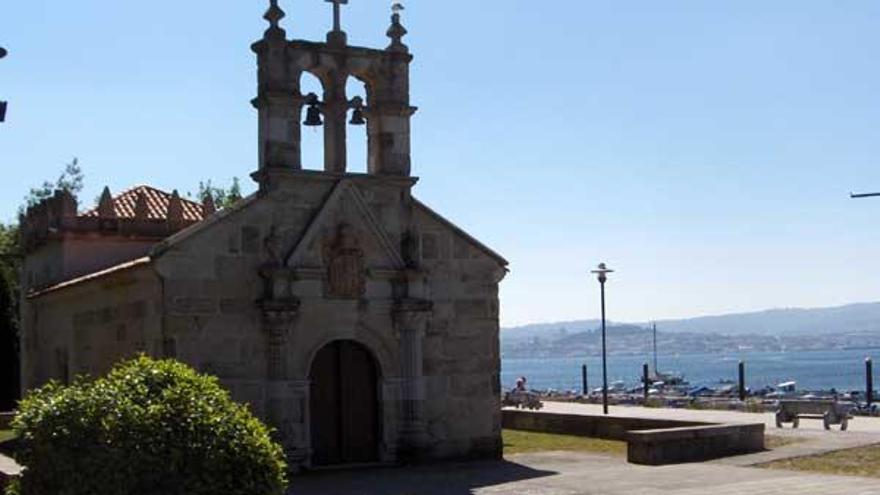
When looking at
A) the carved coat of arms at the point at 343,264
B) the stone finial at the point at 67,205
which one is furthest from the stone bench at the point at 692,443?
the stone finial at the point at 67,205

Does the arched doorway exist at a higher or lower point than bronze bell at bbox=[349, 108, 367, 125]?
lower

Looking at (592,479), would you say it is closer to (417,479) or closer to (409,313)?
(417,479)

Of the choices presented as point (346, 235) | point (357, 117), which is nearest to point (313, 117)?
point (357, 117)

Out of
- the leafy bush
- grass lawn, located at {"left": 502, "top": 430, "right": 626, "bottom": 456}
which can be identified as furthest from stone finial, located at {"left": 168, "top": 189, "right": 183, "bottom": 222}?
the leafy bush

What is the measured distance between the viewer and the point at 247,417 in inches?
493

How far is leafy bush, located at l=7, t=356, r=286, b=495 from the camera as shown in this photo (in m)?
11.7

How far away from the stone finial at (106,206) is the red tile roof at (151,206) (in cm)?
16

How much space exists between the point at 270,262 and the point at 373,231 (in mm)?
2278

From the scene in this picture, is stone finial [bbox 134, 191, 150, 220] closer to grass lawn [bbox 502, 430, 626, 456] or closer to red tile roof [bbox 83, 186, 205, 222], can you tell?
red tile roof [bbox 83, 186, 205, 222]

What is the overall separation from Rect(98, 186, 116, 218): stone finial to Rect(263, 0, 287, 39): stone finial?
8571 mm

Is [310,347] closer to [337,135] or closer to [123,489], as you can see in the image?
[337,135]

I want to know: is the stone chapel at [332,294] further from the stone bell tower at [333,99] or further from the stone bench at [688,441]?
the stone bench at [688,441]

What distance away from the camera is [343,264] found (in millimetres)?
23875

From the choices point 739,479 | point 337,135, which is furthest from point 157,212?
point 739,479
